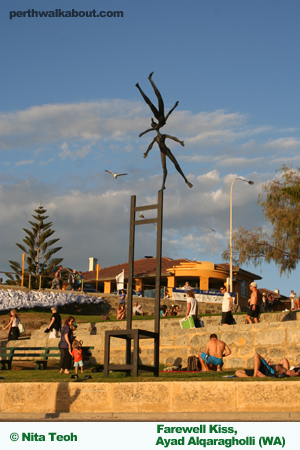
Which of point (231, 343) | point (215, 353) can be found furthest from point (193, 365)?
point (231, 343)

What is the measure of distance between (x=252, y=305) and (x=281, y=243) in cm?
1524

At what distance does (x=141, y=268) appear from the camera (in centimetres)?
4234

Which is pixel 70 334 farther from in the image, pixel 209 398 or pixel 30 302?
pixel 30 302

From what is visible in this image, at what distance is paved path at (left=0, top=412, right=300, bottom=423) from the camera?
7.00m

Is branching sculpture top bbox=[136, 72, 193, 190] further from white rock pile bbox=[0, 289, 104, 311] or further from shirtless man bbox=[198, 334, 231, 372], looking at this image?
white rock pile bbox=[0, 289, 104, 311]

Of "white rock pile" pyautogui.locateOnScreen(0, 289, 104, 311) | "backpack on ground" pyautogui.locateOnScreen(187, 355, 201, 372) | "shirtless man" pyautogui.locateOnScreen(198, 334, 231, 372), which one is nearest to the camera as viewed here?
"shirtless man" pyautogui.locateOnScreen(198, 334, 231, 372)

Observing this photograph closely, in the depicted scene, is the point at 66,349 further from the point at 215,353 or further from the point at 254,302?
the point at 254,302

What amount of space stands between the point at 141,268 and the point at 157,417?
34.8 metres

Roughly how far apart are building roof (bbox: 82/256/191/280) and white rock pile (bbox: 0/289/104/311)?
41.2 ft

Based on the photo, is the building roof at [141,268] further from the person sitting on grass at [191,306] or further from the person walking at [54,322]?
the person sitting on grass at [191,306]

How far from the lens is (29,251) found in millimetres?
47500

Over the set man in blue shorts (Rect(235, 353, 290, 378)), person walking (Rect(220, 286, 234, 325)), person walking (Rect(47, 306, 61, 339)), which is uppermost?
person walking (Rect(220, 286, 234, 325))

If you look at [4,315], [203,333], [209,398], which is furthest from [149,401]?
[4,315]

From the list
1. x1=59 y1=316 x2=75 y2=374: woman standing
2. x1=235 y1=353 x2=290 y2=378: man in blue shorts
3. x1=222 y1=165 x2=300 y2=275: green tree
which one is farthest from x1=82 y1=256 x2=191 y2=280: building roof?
x1=235 y1=353 x2=290 y2=378: man in blue shorts
